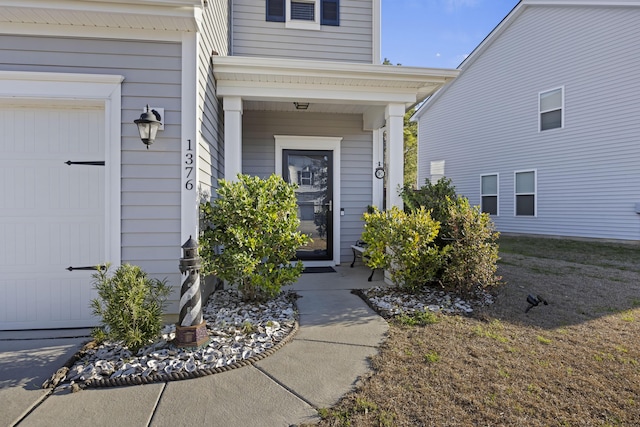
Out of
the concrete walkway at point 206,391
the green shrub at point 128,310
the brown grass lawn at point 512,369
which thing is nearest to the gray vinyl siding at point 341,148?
the brown grass lawn at point 512,369

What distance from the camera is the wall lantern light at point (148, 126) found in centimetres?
295

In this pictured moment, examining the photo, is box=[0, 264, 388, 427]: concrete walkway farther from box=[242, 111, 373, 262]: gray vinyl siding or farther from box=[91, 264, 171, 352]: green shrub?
box=[242, 111, 373, 262]: gray vinyl siding

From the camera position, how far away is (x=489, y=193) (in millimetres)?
11555

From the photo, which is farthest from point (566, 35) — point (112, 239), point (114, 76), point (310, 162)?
point (112, 239)

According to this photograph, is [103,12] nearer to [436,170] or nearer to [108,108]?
[108,108]

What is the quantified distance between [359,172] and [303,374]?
4.24 meters

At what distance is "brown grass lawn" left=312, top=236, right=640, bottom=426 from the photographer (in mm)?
1933

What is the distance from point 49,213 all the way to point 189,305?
5.76ft

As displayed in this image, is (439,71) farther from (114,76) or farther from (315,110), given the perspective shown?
(114,76)

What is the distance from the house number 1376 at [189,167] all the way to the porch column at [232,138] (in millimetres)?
980

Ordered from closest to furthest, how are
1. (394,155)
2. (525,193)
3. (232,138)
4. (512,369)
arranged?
(512,369) < (232,138) < (394,155) < (525,193)

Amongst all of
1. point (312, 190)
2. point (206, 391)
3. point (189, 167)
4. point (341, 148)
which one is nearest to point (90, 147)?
point (189, 167)

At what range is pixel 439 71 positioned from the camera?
441 cm

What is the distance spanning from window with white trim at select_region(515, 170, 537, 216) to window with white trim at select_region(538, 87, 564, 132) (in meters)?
1.36
